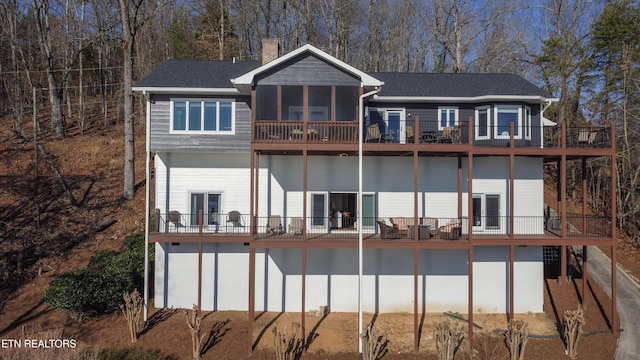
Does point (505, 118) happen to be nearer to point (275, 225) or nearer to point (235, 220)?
point (275, 225)

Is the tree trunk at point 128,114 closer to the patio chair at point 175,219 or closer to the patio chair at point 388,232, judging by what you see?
the patio chair at point 175,219

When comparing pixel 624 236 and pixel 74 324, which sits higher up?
pixel 624 236

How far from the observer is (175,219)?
1556 cm

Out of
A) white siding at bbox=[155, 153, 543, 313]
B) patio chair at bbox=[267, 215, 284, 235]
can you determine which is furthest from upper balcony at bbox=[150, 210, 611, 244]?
white siding at bbox=[155, 153, 543, 313]

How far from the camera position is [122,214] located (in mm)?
21688

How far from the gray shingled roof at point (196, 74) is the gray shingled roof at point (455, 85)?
6.28m

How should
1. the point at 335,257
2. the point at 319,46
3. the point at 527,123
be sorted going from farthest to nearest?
1. the point at 319,46
2. the point at 527,123
3. the point at 335,257

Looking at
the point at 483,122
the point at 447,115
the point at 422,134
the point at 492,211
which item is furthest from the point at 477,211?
the point at 447,115

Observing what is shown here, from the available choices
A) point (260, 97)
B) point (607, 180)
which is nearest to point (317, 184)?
point (260, 97)

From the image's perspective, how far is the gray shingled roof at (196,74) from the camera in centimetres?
1535

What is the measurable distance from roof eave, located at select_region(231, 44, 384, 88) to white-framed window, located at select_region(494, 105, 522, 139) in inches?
219

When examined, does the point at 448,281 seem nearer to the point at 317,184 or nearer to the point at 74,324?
the point at 317,184

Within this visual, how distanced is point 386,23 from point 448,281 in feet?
94.7

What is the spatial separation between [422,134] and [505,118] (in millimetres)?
3579
